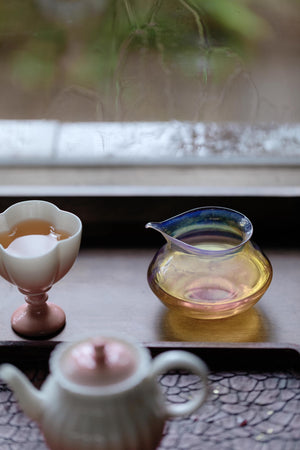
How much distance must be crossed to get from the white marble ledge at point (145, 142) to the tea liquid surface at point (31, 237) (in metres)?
0.29

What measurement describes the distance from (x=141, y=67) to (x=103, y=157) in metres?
0.17

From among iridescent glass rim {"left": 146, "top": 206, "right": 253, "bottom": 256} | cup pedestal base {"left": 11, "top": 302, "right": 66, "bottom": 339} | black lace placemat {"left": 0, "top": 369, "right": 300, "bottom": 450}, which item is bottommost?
cup pedestal base {"left": 11, "top": 302, "right": 66, "bottom": 339}

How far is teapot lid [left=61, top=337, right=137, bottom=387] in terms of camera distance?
456 mm

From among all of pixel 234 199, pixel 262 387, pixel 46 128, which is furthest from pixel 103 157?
pixel 262 387

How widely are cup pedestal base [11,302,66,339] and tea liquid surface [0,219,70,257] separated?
0.08 m

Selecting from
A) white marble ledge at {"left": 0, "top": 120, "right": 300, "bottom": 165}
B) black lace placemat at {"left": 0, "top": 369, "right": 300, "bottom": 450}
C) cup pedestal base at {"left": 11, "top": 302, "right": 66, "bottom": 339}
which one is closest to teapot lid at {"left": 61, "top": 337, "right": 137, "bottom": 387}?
black lace placemat at {"left": 0, "top": 369, "right": 300, "bottom": 450}

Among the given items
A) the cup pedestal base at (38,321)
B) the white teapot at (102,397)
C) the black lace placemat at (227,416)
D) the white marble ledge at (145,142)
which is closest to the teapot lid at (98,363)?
the white teapot at (102,397)

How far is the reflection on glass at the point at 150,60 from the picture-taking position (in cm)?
90

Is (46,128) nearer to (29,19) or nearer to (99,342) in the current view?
(29,19)

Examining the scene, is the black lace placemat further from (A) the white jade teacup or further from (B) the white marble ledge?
(B) the white marble ledge

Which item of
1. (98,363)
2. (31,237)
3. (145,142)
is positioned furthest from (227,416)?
(145,142)

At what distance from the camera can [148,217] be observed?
0.91m

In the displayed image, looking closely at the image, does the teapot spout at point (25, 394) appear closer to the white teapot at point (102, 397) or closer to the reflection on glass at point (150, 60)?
the white teapot at point (102, 397)

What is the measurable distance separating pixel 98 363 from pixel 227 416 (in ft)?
0.65
